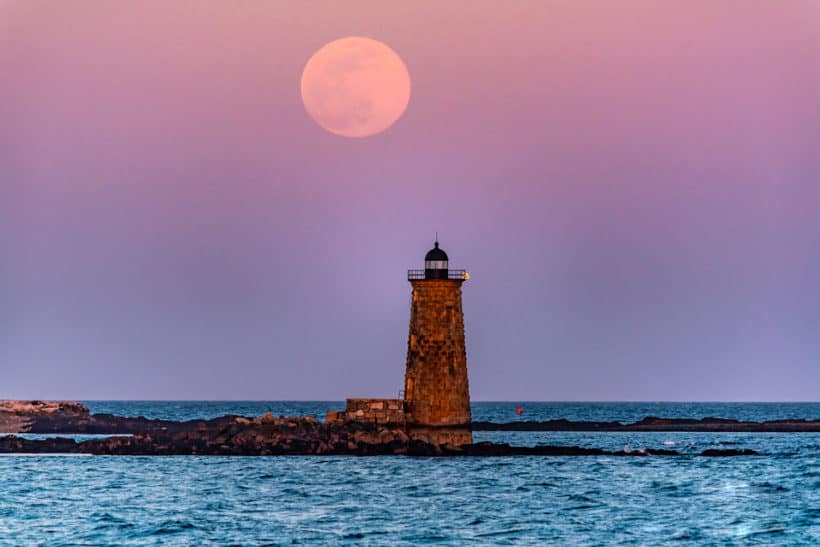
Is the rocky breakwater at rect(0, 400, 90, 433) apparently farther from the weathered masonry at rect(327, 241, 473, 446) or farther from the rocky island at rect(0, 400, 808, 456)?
the weathered masonry at rect(327, 241, 473, 446)

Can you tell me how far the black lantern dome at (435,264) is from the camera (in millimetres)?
63281

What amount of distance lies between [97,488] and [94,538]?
41.6 ft

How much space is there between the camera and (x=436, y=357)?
6338cm

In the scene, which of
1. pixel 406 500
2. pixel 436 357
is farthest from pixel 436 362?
pixel 406 500

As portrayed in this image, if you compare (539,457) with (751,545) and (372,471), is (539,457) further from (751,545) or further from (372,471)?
(751,545)

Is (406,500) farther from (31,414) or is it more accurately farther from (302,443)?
(31,414)

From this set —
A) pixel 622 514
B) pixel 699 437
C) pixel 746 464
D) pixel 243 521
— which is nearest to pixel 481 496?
pixel 622 514

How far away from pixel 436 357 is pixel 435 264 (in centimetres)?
447

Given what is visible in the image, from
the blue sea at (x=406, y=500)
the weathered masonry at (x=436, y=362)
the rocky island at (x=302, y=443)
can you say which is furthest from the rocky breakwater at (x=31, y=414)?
the weathered masonry at (x=436, y=362)

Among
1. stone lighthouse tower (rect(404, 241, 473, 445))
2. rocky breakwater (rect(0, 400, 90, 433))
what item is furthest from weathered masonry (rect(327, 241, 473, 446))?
rocky breakwater (rect(0, 400, 90, 433))

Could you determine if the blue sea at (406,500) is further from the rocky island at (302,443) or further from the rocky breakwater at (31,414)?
the rocky breakwater at (31,414)

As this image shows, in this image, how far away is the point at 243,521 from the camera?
152 ft

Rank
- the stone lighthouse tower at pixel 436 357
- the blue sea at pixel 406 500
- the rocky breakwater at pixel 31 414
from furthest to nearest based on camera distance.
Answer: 1. the rocky breakwater at pixel 31 414
2. the stone lighthouse tower at pixel 436 357
3. the blue sea at pixel 406 500

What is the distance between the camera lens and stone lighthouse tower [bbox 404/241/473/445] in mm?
63188
